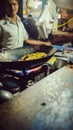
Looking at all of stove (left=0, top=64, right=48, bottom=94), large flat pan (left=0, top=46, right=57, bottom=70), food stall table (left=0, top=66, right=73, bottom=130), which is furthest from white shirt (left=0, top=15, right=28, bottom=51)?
food stall table (left=0, top=66, right=73, bottom=130)

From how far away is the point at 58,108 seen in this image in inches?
69.9

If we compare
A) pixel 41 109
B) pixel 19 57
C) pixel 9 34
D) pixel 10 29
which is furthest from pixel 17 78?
pixel 10 29

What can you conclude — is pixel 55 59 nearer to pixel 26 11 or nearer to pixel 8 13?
pixel 8 13

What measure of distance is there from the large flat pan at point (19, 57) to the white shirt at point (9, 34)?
1104 millimetres

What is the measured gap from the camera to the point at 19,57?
3455 mm

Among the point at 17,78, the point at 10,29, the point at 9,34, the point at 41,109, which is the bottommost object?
the point at 17,78

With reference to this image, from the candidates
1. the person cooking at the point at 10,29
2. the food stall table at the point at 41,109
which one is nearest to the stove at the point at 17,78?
the food stall table at the point at 41,109

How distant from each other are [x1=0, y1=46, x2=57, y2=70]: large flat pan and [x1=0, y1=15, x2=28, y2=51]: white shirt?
110 cm

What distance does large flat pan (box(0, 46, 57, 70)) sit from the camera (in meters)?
2.70

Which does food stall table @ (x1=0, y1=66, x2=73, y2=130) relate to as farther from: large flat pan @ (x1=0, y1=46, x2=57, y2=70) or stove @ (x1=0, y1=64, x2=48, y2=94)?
stove @ (x1=0, y1=64, x2=48, y2=94)

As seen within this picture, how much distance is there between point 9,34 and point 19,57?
1375 millimetres

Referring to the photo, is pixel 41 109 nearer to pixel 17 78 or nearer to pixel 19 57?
pixel 17 78

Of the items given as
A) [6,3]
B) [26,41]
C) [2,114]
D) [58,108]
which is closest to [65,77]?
[58,108]

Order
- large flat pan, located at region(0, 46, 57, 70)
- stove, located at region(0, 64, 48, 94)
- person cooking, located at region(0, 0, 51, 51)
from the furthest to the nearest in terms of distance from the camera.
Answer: person cooking, located at region(0, 0, 51, 51) → stove, located at region(0, 64, 48, 94) → large flat pan, located at region(0, 46, 57, 70)
